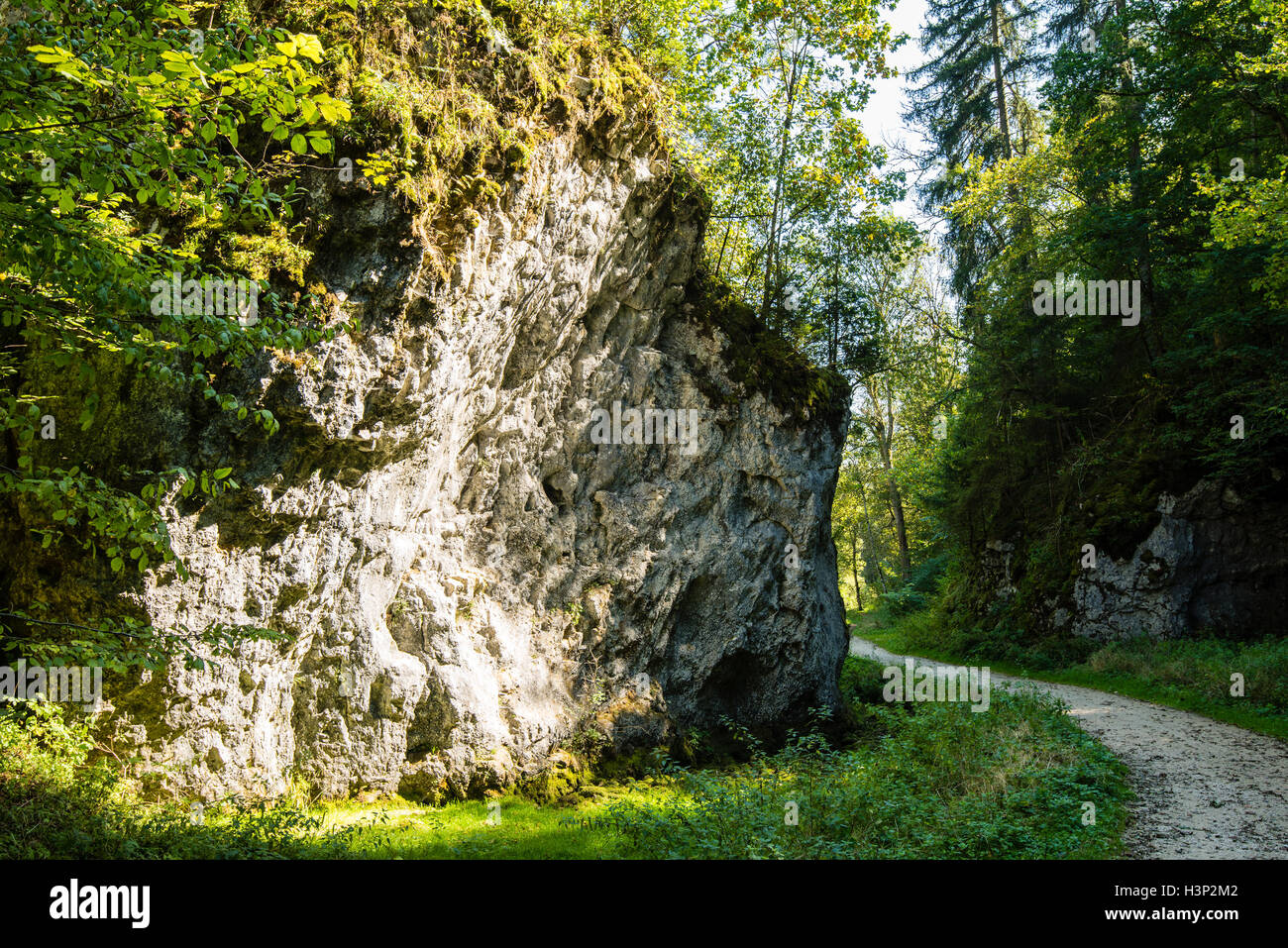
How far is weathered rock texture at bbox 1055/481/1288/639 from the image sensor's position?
1680cm

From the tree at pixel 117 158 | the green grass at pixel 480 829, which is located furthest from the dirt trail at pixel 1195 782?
the tree at pixel 117 158

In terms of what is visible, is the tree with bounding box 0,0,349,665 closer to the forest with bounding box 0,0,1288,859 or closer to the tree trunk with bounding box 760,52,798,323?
the forest with bounding box 0,0,1288,859

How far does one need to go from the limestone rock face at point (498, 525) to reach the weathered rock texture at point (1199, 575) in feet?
28.1

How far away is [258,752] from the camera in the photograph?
303 inches

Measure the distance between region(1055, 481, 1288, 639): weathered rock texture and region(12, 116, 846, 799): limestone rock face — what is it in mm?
8558

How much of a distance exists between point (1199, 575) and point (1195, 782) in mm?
10506

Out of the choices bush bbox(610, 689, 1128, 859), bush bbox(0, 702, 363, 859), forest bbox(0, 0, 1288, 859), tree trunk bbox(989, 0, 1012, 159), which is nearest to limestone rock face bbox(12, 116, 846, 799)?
forest bbox(0, 0, 1288, 859)

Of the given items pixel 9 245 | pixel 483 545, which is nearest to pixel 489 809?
pixel 483 545

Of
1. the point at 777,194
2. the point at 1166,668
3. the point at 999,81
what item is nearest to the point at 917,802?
the point at 1166,668

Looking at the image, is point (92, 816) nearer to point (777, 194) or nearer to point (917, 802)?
point (917, 802)

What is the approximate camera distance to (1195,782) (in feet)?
31.3

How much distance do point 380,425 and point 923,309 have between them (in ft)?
88.9

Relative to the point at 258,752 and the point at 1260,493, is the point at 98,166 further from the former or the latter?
the point at 1260,493

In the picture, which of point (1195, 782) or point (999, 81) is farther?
point (999, 81)
